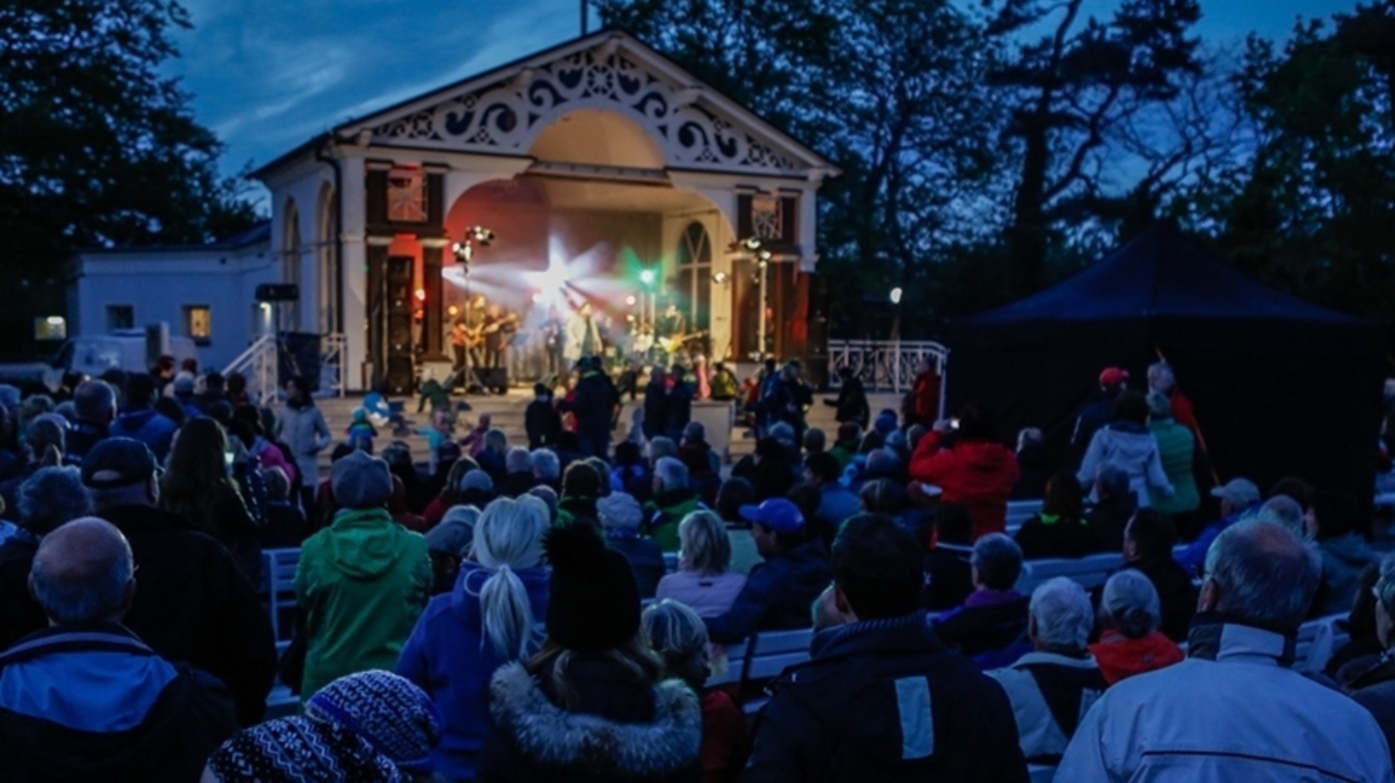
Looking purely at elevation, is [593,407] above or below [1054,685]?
above

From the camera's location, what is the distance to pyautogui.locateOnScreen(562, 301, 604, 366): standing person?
24797 millimetres

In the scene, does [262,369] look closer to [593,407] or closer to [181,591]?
[593,407]

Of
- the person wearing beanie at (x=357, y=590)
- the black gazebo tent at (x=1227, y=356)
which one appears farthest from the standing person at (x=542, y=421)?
the person wearing beanie at (x=357, y=590)

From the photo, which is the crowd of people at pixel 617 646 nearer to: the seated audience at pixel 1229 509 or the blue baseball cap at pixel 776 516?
the blue baseball cap at pixel 776 516

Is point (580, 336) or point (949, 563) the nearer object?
point (949, 563)

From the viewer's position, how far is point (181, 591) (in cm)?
351

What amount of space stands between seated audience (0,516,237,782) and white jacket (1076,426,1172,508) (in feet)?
21.3

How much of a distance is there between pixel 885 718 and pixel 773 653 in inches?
97.4

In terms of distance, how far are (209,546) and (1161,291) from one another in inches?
376

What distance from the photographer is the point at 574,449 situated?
32.8 ft

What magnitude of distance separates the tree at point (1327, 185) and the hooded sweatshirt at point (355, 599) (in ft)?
79.3

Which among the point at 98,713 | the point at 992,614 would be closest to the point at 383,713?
the point at 98,713

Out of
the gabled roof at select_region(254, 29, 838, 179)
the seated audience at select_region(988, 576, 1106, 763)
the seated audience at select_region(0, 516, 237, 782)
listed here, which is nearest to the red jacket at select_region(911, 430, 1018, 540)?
the seated audience at select_region(988, 576, 1106, 763)

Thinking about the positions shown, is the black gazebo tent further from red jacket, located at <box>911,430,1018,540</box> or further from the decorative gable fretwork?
the decorative gable fretwork
